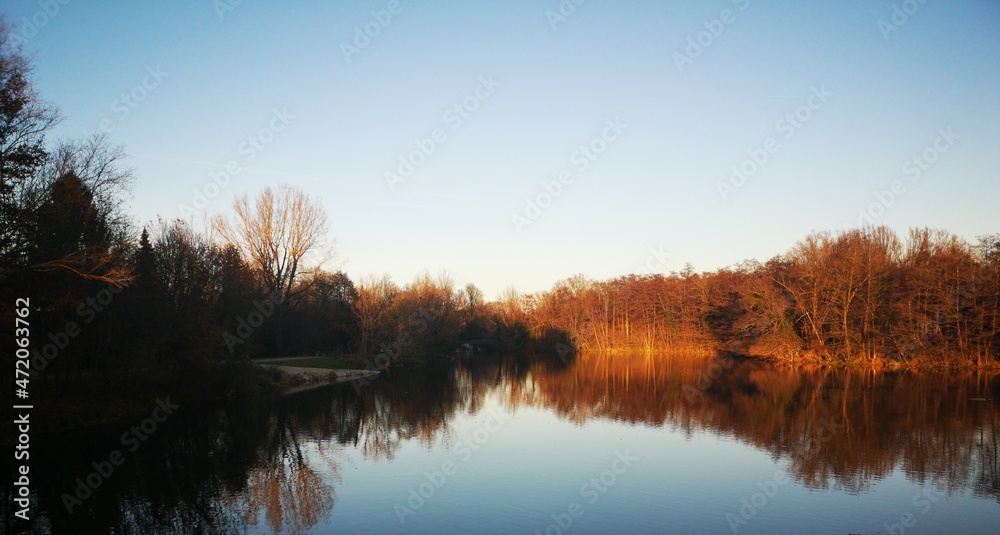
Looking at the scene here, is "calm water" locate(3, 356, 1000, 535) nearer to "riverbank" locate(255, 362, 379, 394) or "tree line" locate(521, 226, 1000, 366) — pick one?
"riverbank" locate(255, 362, 379, 394)

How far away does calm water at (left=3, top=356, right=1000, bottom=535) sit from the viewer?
11.9 metres

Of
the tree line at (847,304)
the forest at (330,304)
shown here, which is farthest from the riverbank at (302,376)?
the tree line at (847,304)

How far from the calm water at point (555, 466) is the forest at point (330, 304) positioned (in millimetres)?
3602

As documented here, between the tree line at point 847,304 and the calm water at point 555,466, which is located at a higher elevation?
the tree line at point 847,304

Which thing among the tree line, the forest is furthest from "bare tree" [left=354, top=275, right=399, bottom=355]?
the tree line

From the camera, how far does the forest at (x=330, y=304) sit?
1766 centimetres

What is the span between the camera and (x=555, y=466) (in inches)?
650

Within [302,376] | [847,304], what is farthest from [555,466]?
[847,304]

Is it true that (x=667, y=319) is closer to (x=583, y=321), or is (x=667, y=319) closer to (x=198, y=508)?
(x=583, y=321)

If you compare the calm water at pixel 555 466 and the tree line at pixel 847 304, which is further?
the tree line at pixel 847 304

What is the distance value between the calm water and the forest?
3602mm

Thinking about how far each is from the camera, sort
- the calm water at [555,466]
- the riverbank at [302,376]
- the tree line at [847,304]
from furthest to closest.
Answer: the tree line at [847,304] < the riverbank at [302,376] < the calm water at [555,466]

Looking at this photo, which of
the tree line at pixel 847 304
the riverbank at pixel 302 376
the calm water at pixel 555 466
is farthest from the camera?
the tree line at pixel 847 304

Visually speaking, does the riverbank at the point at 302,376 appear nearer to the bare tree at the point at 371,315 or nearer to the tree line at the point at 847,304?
the bare tree at the point at 371,315
